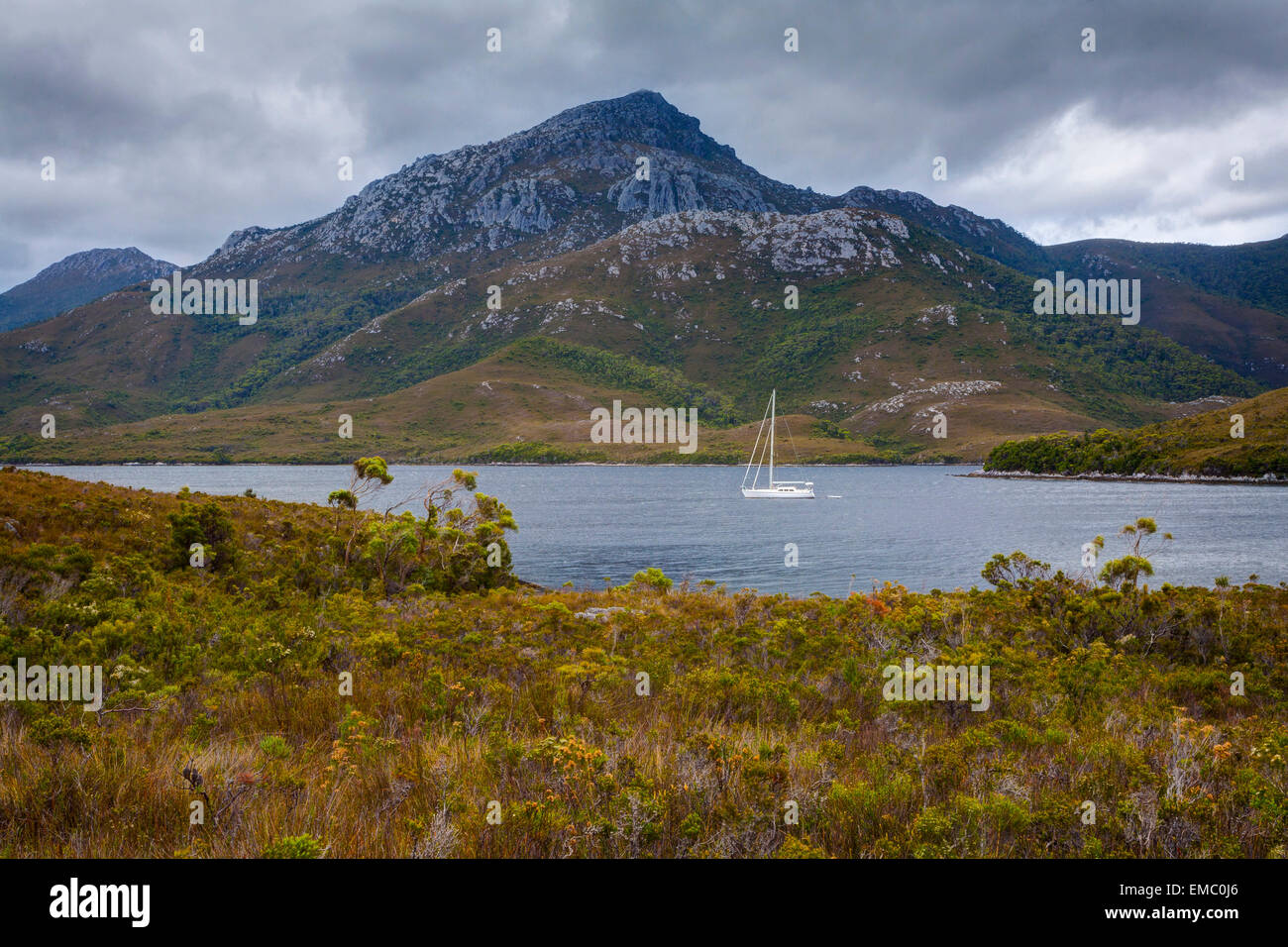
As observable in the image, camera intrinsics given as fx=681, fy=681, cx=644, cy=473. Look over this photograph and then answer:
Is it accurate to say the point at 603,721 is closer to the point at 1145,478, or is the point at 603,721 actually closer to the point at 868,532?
the point at 868,532

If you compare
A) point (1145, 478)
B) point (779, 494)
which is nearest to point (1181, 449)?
point (1145, 478)

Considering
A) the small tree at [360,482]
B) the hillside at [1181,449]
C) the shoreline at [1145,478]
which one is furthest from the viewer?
the hillside at [1181,449]

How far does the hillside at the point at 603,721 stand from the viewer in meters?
5.29

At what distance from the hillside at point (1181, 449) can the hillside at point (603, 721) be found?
153 metres

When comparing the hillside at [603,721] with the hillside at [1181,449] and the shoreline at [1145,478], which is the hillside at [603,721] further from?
the hillside at [1181,449]

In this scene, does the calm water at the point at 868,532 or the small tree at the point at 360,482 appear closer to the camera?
the small tree at the point at 360,482

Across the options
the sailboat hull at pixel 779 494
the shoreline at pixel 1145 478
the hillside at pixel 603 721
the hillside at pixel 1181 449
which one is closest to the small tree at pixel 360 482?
the hillside at pixel 603 721

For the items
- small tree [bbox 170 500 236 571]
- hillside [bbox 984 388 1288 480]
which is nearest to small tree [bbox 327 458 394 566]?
small tree [bbox 170 500 236 571]

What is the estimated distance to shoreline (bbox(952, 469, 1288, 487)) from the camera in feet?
420

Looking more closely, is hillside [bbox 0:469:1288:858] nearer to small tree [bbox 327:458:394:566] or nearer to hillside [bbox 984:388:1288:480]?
small tree [bbox 327:458:394:566]

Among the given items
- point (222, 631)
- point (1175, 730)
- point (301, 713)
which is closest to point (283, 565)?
point (222, 631)

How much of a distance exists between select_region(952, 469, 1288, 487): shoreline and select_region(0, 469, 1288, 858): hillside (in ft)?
486

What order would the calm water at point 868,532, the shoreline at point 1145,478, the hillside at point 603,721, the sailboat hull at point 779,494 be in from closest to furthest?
the hillside at point 603,721 → the calm water at point 868,532 → the sailboat hull at point 779,494 → the shoreline at point 1145,478

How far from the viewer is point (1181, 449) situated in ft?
489
